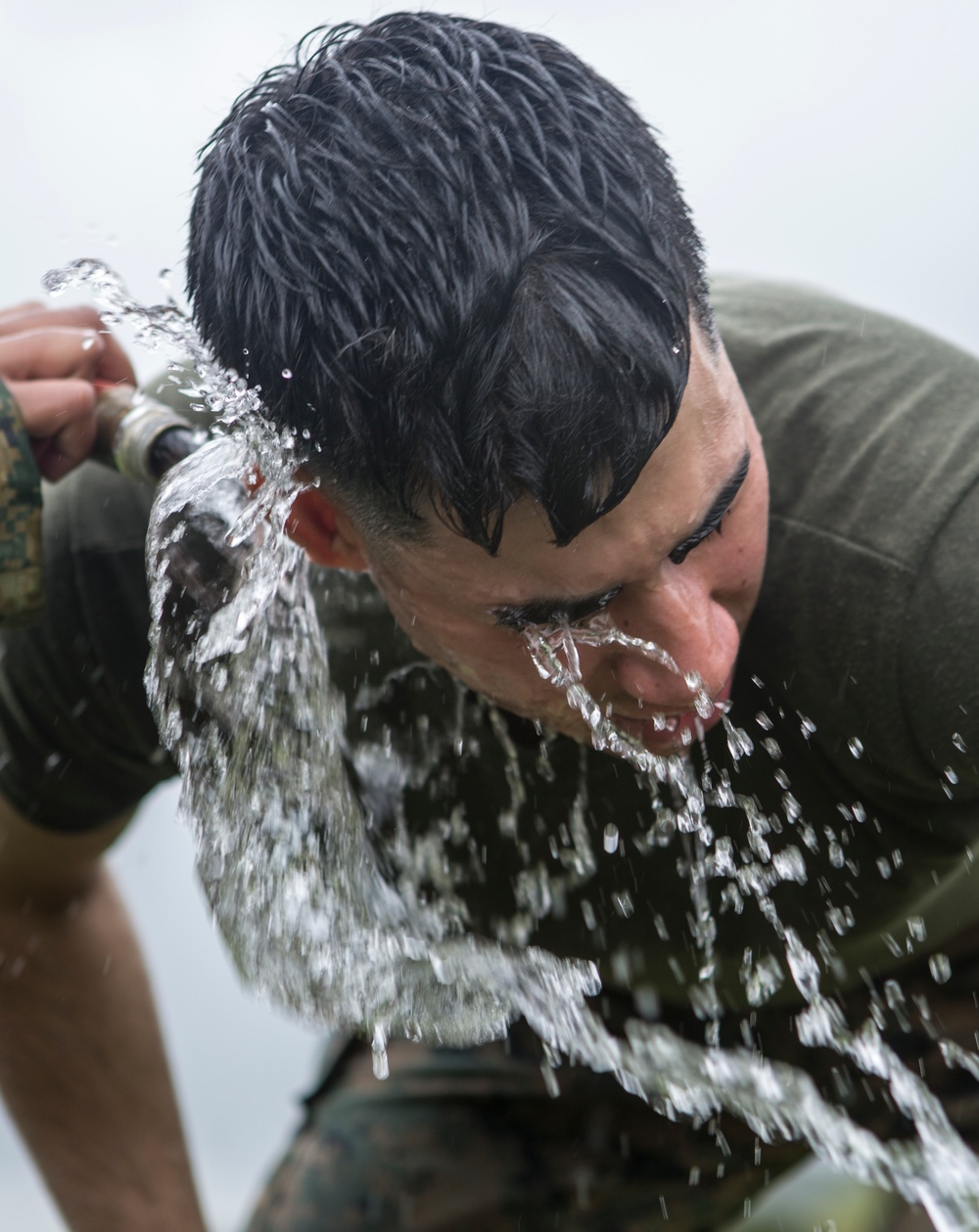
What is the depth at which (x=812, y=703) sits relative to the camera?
1.12 m

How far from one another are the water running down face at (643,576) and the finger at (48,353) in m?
0.34

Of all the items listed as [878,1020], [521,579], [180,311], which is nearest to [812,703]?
[521,579]

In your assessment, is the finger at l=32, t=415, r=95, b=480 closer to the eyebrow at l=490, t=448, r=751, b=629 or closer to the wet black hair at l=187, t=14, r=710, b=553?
the wet black hair at l=187, t=14, r=710, b=553

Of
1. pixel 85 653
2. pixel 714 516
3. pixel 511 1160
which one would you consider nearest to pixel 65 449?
pixel 85 653

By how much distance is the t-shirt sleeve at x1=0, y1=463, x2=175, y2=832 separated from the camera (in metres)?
1.36

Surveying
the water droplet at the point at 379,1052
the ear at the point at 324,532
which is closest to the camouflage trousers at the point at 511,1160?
the water droplet at the point at 379,1052

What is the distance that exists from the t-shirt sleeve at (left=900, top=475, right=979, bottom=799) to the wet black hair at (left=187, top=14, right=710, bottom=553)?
0.26 metres

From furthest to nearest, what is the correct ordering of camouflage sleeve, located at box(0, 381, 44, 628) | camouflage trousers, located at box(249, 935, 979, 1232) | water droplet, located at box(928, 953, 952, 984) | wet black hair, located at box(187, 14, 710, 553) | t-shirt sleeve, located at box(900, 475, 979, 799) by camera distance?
1. camouflage trousers, located at box(249, 935, 979, 1232)
2. water droplet, located at box(928, 953, 952, 984)
3. camouflage sleeve, located at box(0, 381, 44, 628)
4. t-shirt sleeve, located at box(900, 475, 979, 799)
5. wet black hair, located at box(187, 14, 710, 553)

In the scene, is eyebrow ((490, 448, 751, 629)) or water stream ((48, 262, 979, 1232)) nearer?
eyebrow ((490, 448, 751, 629))

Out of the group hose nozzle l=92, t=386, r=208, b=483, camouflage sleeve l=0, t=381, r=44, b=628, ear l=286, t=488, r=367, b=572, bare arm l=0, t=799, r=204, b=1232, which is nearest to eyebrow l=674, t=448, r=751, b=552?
ear l=286, t=488, r=367, b=572

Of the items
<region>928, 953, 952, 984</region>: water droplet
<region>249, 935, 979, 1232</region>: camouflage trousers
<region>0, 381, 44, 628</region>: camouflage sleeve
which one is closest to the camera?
<region>0, 381, 44, 628</region>: camouflage sleeve

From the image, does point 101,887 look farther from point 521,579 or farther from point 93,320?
point 521,579

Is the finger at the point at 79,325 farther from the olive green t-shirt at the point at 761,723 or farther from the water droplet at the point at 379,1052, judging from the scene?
the water droplet at the point at 379,1052

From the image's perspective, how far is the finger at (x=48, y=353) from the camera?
3.97 feet
